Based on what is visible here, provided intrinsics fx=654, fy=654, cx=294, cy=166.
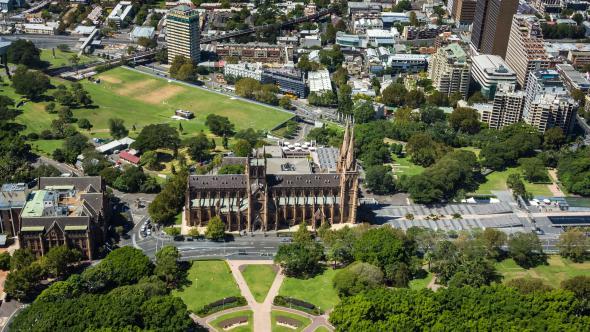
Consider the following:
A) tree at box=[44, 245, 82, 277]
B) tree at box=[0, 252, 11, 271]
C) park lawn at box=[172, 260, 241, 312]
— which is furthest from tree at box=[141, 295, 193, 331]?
tree at box=[0, 252, 11, 271]

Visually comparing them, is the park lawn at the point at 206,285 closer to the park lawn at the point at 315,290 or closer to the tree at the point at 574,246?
the park lawn at the point at 315,290

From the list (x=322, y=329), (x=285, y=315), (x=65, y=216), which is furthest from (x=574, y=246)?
(x=65, y=216)

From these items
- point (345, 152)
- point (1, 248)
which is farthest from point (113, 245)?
point (345, 152)

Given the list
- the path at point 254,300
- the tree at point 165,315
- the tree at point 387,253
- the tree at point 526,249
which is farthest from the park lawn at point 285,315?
the tree at point 526,249

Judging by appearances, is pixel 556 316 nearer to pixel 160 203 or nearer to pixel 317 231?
pixel 317 231

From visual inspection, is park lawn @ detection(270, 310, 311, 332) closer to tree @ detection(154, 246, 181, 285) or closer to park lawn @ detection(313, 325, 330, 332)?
park lawn @ detection(313, 325, 330, 332)

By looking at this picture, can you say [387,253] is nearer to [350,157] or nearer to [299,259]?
[299,259]
